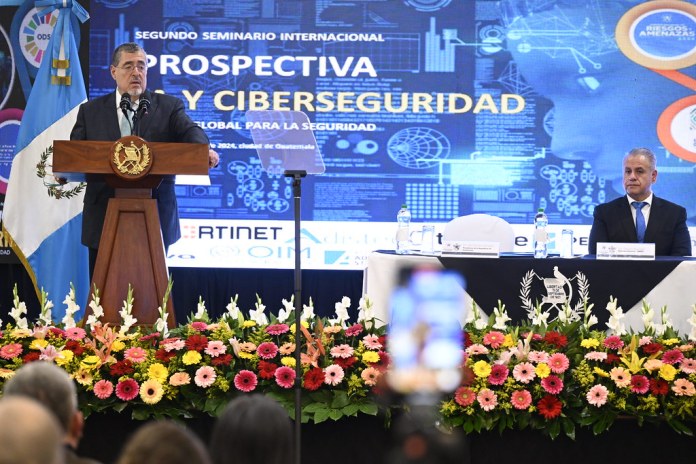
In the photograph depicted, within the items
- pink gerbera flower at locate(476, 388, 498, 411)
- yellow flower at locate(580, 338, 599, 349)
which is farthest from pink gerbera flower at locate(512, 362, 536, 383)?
yellow flower at locate(580, 338, 599, 349)

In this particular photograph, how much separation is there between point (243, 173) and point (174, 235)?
7.99 ft

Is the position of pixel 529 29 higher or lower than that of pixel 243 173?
higher

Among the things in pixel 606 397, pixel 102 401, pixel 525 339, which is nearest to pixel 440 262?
pixel 525 339

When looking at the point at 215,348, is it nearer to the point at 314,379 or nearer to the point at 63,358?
the point at 314,379

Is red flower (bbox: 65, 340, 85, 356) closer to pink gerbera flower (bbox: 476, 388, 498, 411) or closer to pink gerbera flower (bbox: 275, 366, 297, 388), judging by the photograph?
pink gerbera flower (bbox: 275, 366, 297, 388)

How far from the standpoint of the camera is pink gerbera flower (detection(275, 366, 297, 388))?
3537 mm

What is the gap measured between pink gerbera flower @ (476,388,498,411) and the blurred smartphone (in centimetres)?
216

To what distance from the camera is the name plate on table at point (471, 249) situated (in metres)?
5.16

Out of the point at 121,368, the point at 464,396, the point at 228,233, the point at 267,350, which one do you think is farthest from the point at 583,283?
the point at 228,233

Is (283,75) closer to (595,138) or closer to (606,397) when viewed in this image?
(595,138)

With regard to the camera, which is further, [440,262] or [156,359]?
[440,262]

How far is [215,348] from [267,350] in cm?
19

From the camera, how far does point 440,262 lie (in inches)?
200

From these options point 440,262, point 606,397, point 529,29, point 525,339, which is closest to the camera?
point 606,397
